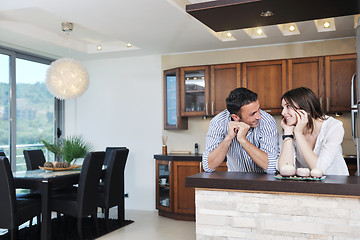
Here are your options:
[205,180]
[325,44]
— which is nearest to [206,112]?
[325,44]

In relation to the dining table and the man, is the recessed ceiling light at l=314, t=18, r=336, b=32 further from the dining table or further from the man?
the dining table

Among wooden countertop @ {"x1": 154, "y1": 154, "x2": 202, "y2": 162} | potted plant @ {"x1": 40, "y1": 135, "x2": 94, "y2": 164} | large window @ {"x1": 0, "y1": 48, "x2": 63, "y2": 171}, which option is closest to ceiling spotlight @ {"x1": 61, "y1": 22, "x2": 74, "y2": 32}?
large window @ {"x1": 0, "y1": 48, "x2": 63, "y2": 171}

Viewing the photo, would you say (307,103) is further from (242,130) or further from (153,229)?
(153,229)

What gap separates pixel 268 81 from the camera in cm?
574

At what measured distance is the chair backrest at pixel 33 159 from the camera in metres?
5.62

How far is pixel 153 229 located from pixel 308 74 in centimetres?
295

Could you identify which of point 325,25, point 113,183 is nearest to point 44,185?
point 113,183

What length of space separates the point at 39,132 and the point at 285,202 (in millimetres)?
5438

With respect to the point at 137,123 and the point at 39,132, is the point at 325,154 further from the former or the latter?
the point at 39,132

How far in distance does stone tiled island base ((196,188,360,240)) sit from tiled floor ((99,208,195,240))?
2702mm

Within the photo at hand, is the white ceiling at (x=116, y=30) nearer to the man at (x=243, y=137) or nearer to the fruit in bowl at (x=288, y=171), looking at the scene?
the man at (x=243, y=137)

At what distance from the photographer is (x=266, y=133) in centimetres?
282

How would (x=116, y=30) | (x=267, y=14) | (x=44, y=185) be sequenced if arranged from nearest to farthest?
(x=267, y=14), (x=44, y=185), (x=116, y=30)

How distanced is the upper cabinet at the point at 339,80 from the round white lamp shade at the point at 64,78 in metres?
3.29
